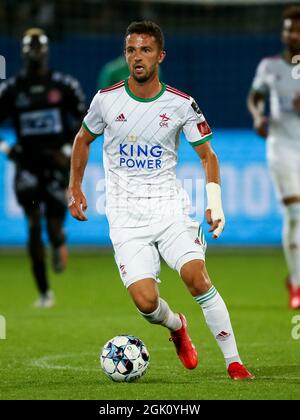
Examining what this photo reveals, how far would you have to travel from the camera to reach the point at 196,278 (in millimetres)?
6609

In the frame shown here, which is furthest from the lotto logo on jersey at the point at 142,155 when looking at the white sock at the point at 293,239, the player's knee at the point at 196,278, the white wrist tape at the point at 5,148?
the white wrist tape at the point at 5,148

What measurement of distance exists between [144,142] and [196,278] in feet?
2.97

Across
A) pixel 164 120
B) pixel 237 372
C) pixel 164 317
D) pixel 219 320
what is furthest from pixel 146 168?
pixel 237 372

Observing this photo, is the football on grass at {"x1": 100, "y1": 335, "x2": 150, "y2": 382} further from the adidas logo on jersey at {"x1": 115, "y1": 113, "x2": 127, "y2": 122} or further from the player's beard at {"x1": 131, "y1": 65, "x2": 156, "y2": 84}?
the player's beard at {"x1": 131, "y1": 65, "x2": 156, "y2": 84}

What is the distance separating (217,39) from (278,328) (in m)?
9.23

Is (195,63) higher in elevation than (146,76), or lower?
lower

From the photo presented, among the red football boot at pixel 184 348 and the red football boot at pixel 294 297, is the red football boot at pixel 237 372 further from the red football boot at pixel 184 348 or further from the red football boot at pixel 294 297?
the red football boot at pixel 294 297

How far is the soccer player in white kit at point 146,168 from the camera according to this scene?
6.86 m

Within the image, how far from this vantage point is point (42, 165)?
11.4 meters

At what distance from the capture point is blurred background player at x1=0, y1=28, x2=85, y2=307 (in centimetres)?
1124

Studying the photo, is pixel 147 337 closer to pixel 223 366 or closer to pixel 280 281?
pixel 223 366

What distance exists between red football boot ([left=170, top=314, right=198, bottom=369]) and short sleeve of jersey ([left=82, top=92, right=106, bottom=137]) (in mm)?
1264

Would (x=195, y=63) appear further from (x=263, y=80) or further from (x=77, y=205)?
(x=77, y=205)
